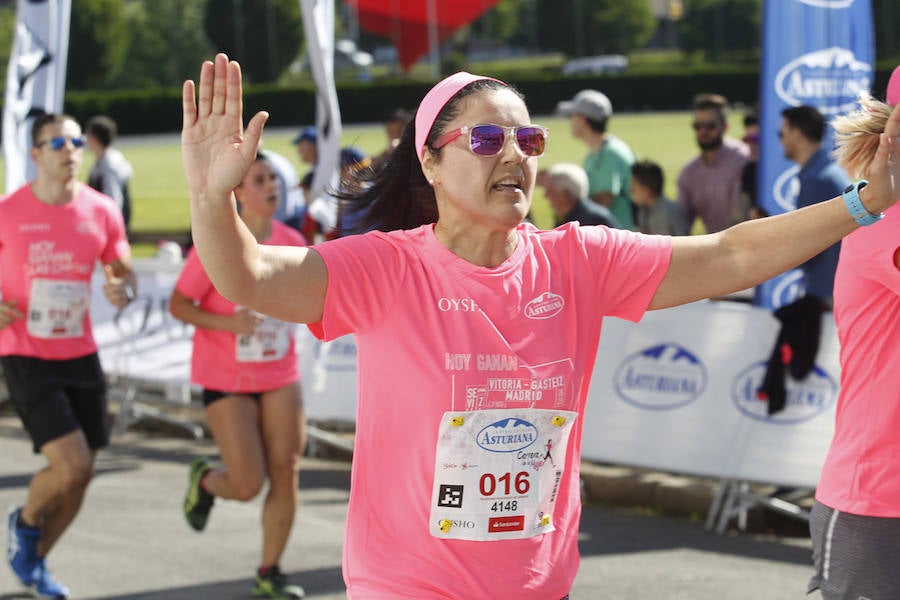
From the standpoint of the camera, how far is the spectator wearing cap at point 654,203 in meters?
Result: 10.1

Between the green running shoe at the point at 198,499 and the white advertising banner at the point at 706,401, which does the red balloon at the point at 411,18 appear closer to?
the white advertising banner at the point at 706,401

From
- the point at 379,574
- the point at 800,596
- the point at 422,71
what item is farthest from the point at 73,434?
the point at 422,71

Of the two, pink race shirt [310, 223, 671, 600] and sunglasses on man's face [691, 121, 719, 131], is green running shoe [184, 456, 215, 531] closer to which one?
pink race shirt [310, 223, 671, 600]

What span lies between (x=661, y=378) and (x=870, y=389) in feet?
14.2

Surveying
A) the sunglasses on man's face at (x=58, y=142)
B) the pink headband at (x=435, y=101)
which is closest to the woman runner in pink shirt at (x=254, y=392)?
the sunglasses on man's face at (x=58, y=142)

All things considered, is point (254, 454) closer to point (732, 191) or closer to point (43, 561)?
point (43, 561)

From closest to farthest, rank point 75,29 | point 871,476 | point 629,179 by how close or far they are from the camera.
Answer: point 871,476 < point 629,179 < point 75,29

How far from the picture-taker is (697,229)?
60.8 feet

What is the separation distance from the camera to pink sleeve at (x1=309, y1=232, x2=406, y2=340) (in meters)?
3.08

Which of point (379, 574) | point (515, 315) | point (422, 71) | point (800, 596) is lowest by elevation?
point (800, 596)

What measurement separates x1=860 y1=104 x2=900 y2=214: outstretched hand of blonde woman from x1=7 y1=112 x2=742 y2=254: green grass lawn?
1679 cm

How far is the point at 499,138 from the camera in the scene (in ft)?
10.2

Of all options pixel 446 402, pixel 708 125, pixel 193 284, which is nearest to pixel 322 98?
pixel 708 125

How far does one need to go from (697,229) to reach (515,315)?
51.6 feet
